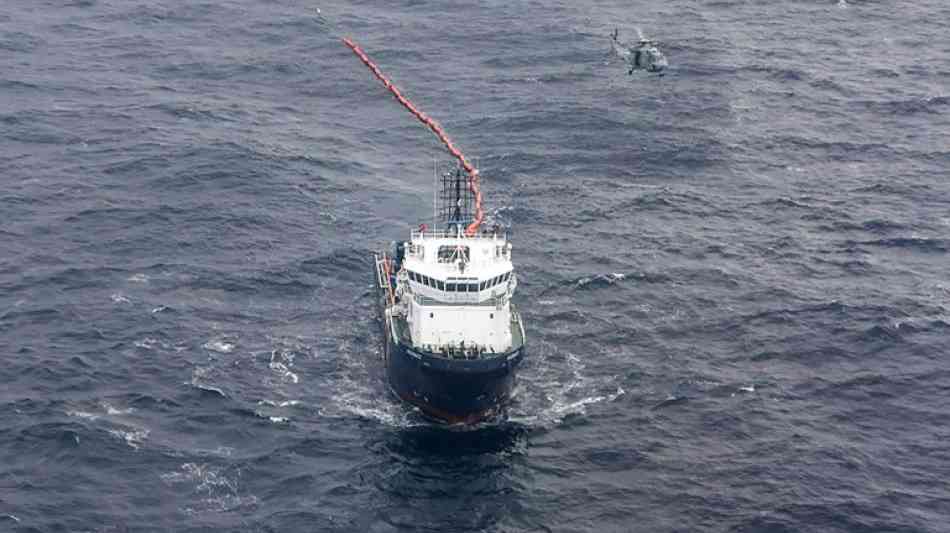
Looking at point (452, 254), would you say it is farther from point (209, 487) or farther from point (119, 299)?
point (119, 299)

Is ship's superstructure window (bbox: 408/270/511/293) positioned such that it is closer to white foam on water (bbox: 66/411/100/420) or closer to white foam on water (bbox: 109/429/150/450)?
white foam on water (bbox: 109/429/150/450)

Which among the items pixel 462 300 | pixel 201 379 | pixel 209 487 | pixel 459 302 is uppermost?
pixel 462 300

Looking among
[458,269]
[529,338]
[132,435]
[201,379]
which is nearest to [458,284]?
[458,269]

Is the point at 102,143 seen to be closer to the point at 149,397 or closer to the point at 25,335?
the point at 25,335

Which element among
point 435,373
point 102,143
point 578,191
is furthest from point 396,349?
point 102,143

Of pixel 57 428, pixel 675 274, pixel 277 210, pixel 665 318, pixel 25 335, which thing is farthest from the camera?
pixel 277 210

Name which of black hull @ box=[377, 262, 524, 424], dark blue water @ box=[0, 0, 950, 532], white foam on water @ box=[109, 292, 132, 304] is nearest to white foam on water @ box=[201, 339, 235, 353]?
dark blue water @ box=[0, 0, 950, 532]
